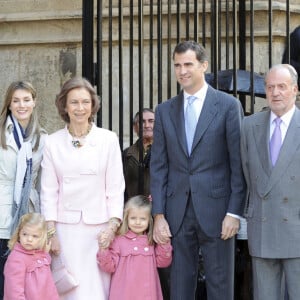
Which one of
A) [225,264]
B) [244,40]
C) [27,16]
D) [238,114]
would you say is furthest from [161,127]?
[27,16]

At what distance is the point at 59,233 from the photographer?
502cm

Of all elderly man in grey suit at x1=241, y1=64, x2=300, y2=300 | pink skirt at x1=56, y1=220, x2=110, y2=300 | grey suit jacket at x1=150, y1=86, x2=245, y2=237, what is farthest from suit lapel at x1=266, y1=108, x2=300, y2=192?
pink skirt at x1=56, y1=220, x2=110, y2=300

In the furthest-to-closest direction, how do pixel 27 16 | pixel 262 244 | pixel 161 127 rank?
1. pixel 27 16
2. pixel 161 127
3. pixel 262 244

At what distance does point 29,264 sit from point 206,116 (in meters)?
1.36

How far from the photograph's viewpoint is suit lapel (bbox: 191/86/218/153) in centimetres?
475

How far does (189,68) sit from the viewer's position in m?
4.76

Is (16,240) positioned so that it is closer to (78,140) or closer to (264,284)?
(78,140)

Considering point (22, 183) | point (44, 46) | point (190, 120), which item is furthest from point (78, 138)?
point (44, 46)

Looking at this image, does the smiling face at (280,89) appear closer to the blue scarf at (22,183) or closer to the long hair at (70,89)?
the long hair at (70,89)

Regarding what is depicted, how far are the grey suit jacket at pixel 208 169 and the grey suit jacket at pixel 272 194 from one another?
0.12m

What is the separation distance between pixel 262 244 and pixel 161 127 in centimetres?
92

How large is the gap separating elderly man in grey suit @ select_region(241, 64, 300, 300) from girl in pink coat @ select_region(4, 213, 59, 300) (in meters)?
1.22

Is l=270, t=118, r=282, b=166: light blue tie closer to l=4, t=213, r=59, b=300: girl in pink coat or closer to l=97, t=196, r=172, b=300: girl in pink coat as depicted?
l=97, t=196, r=172, b=300: girl in pink coat

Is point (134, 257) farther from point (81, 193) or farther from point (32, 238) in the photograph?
point (32, 238)
